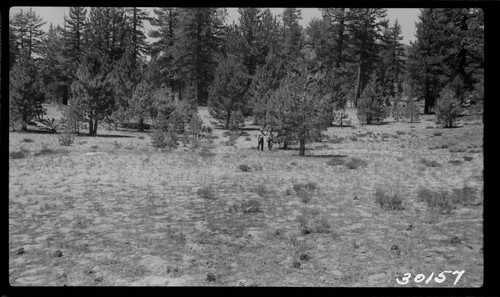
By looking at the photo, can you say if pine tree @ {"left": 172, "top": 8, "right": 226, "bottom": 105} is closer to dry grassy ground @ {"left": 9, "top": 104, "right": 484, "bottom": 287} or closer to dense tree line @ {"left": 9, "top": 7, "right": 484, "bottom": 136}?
dense tree line @ {"left": 9, "top": 7, "right": 484, "bottom": 136}

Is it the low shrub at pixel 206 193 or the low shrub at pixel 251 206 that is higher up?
the low shrub at pixel 206 193

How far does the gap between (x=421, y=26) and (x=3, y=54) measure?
27.4m

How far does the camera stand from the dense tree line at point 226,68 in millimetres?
20688

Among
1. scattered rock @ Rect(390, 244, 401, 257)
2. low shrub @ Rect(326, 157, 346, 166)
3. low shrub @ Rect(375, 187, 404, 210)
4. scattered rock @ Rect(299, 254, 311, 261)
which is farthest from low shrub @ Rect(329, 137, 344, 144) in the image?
scattered rock @ Rect(299, 254, 311, 261)

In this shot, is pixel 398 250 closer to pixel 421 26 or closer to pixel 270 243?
pixel 270 243

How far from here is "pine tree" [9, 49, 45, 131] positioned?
876 inches

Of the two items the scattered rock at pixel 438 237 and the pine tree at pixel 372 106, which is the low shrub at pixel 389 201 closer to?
the scattered rock at pixel 438 237

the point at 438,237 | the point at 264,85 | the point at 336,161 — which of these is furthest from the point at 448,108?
the point at 438,237

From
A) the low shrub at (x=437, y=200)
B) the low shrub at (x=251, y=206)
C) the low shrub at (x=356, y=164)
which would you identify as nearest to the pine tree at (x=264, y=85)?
the low shrub at (x=356, y=164)

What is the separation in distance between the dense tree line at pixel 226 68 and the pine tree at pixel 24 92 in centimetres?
6

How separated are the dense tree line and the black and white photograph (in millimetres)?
170

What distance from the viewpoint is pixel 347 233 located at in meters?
7.37
